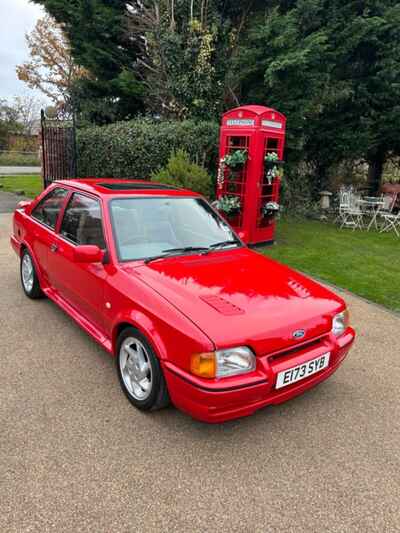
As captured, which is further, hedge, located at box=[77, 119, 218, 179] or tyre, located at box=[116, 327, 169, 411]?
hedge, located at box=[77, 119, 218, 179]

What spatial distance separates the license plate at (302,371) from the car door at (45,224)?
270cm

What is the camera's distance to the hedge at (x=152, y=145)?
9.45m

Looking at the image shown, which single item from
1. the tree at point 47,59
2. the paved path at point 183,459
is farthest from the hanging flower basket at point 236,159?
the tree at point 47,59

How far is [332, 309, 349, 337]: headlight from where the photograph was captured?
3.01 meters

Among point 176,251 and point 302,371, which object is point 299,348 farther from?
point 176,251

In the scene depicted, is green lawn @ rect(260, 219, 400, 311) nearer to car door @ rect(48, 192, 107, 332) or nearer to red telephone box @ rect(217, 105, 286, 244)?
red telephone box @ rect(217, 105, 286, 244)

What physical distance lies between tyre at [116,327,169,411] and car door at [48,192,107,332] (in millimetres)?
419

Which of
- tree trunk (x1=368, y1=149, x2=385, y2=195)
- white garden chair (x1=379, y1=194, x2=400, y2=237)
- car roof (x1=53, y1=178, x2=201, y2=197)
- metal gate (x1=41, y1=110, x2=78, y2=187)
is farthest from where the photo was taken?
tree trunk (x1=368, y1=149, x2=385, y2=195)

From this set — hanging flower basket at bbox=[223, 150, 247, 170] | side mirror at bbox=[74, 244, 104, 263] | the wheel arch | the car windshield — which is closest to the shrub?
hanging flower basket at bbox=[223, 150, 247, 170]

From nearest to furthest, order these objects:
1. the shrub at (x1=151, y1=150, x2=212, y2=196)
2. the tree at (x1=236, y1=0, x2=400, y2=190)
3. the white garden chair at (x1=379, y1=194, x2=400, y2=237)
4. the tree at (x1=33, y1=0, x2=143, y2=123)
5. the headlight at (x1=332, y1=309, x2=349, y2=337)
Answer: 1. the headlight at (x1=332, y1=309, x2=349, y2=337)
2. the shrub at (x1=151, y1=150, x2=212, y2=196)
3. the tree at (x1=236, y1=0, x2=400, y2=190)
4. the white garden chair at (x1=379, y1=194, x2=400, y2=237)
5. the tree at (x1=33, y1=0, x2=143, y2=123)

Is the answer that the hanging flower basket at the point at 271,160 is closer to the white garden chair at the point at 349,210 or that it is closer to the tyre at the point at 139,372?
the white garden chair at the point at 349,210

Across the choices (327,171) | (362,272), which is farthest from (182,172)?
(327,171)

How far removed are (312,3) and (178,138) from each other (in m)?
4.94

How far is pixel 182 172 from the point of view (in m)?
7.81
